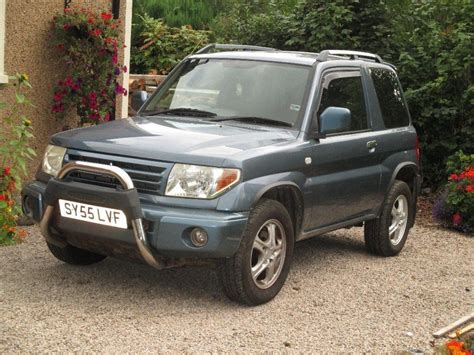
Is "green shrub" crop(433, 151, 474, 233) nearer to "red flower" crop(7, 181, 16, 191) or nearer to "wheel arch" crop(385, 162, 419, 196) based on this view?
"wheel arch" crop(385, 162, 419, 196)

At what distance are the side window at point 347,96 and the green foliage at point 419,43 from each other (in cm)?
392

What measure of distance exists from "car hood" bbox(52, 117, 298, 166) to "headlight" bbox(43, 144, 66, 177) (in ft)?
0.17

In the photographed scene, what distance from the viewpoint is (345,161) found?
22.8 feet

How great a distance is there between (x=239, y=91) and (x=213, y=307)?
1.82m

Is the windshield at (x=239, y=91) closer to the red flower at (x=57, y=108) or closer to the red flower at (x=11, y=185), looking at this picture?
the red flower at (x=11, y=185)

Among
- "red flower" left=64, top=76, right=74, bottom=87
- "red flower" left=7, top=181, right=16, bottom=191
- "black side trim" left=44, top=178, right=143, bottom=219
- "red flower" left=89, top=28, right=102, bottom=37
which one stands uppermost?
"red flower" left=89, top=28, right=102, bottom=37

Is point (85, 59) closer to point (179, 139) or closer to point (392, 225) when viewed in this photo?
point (179, 139)

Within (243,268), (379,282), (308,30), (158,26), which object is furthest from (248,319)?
(158,26)

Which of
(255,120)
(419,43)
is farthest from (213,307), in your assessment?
(419,43)

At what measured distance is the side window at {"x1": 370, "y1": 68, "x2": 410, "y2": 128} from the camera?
784 centimetres

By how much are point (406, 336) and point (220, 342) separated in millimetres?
1288

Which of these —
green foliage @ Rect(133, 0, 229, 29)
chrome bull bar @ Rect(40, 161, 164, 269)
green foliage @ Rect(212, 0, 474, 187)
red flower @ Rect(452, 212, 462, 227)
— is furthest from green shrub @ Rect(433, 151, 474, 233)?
green foliage @ Rect(133, 0, 229, 29)

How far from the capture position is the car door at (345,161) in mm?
6605

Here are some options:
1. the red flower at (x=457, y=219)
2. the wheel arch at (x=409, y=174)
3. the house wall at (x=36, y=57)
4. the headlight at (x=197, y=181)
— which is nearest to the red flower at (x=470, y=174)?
→ the red flower at (x=457, y=219)
